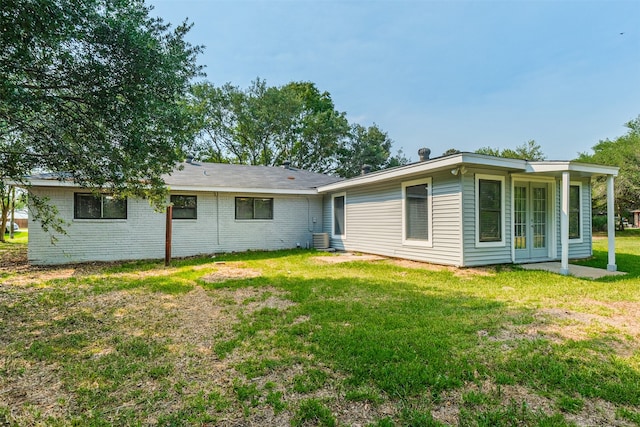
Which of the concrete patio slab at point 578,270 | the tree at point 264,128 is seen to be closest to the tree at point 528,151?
the tree at point 264,128

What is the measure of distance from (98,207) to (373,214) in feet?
28.6

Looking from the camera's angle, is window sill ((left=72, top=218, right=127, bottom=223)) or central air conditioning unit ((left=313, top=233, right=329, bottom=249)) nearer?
window sill ((left=72, top=218, right=127, bottom=223))

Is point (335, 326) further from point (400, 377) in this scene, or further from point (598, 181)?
point (598, 181)

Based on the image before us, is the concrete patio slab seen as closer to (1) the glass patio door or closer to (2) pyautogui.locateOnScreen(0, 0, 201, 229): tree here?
(1) the glass patio door

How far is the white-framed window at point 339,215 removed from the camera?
38.8 feet

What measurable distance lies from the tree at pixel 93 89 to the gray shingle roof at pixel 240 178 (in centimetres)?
476

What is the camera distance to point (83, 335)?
11.9 ft

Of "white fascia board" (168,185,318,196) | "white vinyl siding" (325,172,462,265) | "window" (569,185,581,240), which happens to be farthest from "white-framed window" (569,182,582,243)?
"white fascia board" (168,185,318,196)

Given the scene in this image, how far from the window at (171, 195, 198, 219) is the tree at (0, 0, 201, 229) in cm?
502

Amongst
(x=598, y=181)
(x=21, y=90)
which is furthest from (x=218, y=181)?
(x=598, y=181)

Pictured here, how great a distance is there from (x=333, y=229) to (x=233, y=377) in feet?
32.6

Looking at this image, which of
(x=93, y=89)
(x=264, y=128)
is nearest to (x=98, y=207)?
(x=93, y=89)

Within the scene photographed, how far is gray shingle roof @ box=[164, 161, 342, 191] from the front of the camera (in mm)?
10905

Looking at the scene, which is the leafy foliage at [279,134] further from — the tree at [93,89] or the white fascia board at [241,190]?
the tree at [93,89]
